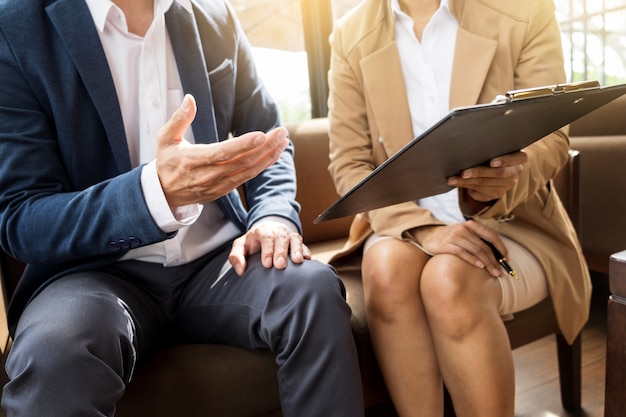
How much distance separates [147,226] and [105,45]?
422 millimetres

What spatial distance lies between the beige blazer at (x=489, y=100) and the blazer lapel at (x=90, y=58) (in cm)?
53

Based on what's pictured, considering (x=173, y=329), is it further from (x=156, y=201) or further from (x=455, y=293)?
(x=455, y=293)

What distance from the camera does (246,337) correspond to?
113 cm

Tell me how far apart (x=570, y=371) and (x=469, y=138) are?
950 mm

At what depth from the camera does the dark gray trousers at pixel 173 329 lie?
86 centimetres

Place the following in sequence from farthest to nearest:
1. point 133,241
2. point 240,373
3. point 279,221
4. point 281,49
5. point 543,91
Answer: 1. point 281,49
2. point 279,221
3. point 240,373
4. point 133,241
5. point 543,91

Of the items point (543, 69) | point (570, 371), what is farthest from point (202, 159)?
point (570, 371)

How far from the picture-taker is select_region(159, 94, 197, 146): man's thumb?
905mm

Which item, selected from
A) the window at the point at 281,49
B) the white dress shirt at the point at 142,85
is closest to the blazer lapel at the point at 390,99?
the white dress shirt at the point at 142,85

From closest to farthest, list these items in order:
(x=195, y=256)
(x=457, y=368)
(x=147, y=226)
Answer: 1. (x=147, y=226)
2. (x=457, y=368)
3. (x=195, y=256)

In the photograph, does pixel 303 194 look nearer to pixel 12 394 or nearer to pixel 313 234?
pixel 313 234

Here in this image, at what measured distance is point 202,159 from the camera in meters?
0.91

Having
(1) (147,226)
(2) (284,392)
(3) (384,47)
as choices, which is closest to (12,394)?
(1) (147,226)

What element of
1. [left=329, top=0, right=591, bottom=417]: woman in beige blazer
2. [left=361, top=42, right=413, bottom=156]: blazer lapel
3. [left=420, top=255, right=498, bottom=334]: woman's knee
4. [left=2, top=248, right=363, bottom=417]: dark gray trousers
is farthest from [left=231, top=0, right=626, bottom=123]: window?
[left=420, top=255, right=498, bottom=334]: woman's knee
